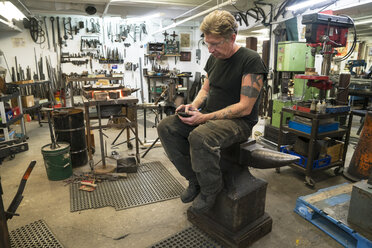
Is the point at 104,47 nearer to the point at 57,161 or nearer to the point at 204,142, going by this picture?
the point at 57,161

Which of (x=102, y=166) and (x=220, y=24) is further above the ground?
(x=220, y=24)

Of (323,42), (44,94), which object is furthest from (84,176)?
(44,94)

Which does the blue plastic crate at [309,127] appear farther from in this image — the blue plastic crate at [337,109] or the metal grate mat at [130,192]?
the metal grate mat at [130,192]

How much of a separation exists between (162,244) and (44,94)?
579 cm

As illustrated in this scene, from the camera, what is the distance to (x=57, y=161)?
2.78 meters

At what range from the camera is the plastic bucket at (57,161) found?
2.75 metres

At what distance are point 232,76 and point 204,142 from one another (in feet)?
1.78

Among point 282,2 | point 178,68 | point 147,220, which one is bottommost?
point 147,220

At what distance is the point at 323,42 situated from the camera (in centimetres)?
267

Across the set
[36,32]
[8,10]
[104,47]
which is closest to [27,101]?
[8,10]

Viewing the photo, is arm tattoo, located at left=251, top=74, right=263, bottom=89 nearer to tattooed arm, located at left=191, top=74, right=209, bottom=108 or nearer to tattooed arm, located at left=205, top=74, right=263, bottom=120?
tattooed arm, located at left=205, top=74, right=263, bottom=120

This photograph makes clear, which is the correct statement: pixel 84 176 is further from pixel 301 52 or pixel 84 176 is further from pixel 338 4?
pixel 338 4

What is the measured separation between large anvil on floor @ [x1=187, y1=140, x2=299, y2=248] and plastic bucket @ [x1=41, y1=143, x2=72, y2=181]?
5.78 feet

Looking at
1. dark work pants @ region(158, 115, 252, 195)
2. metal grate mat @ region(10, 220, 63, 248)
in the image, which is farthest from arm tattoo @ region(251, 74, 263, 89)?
metal grate mat @ region(10, 220, 63, 248)
